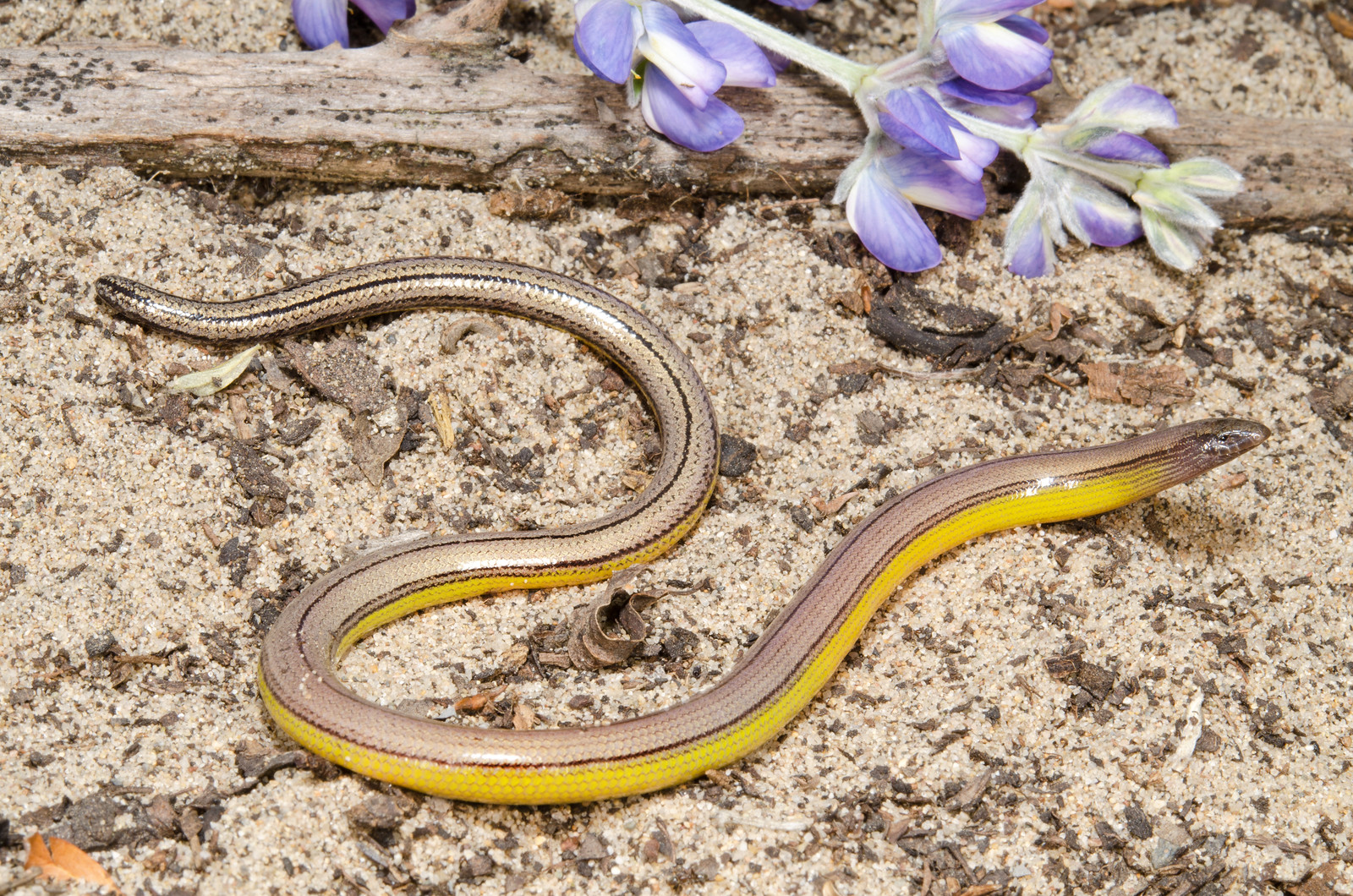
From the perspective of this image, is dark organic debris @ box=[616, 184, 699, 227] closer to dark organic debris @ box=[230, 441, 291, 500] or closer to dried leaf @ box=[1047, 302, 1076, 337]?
dried leaf @ box=[1047, 302, 1076, 337]

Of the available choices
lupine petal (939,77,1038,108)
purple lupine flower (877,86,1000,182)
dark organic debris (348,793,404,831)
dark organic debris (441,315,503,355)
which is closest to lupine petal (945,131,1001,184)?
purple lupine flower (877,86,1000,182)

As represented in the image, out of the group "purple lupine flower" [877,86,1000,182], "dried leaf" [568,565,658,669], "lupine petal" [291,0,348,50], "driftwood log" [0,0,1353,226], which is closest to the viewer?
"dried leaf" [568,565,658,669]

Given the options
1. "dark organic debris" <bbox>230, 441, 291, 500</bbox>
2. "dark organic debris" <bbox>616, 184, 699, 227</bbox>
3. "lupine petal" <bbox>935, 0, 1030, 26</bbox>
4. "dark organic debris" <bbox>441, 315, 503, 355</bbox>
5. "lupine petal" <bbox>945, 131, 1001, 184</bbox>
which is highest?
"lupine petal" <bbox>935, 0, 1030, 26</bbox>

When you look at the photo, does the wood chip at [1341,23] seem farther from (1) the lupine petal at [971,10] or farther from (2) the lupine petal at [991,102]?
(1) the lupine petal at [971,10]

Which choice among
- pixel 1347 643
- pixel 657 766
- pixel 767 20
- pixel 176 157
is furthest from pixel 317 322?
pixel 1347 643

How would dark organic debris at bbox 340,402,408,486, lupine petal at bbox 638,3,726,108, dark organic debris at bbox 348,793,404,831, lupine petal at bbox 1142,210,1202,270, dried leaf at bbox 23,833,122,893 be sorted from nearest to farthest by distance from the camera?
dried leaf at bbox 23,833,122,893
dark organic debris at bbox 348,793,404,831
lupine petal at bbox 638,3,726,108
dark organic debris at bbox 340,402,408,486
lupine petal at bbox 1142,210,1202,270

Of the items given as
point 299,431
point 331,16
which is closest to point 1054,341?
point 299,431

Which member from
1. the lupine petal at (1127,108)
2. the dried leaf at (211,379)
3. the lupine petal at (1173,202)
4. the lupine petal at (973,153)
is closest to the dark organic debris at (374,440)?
the dried leaf at (211,379)

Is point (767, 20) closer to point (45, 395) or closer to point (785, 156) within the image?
point (785, 156)
